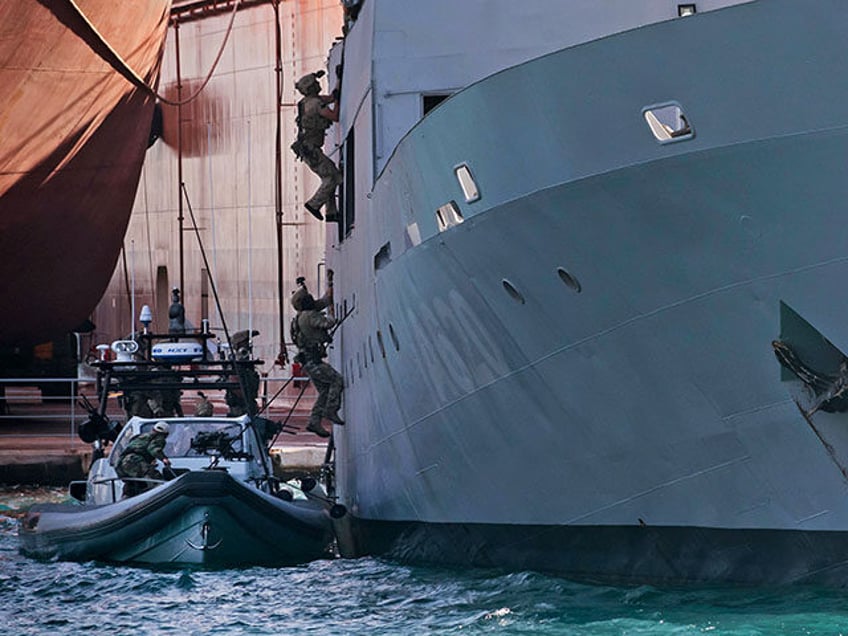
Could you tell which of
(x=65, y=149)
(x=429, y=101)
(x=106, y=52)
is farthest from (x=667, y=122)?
(x=106, y=52)

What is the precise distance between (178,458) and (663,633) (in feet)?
27.7

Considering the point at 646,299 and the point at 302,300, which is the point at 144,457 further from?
the point at 646,299

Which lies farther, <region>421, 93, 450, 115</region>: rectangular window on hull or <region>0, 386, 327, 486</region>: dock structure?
<region>0, 386, 327, 486</region>: dock structure

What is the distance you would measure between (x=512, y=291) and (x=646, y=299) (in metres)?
1.20

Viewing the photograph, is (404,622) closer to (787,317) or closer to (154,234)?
(787,317)

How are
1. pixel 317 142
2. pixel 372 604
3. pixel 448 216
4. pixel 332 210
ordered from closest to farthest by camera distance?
pixel 448 216 < pixel 372 604 < pixel 317 142 < pixel 332 210

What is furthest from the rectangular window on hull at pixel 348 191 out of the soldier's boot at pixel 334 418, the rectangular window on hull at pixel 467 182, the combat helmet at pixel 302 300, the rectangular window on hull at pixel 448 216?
the rectangular window on hull at pixel 467 182

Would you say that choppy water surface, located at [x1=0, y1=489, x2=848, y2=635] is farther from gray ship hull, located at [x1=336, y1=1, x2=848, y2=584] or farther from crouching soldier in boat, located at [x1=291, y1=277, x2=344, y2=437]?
crouching soldier in boat, located at [x1=291, y1=277, x2=344, y2=437]

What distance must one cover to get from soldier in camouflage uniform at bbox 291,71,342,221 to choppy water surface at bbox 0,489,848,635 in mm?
4296

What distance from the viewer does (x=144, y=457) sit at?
55.3 ft

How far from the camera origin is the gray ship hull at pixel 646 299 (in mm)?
9320

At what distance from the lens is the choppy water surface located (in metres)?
10.2

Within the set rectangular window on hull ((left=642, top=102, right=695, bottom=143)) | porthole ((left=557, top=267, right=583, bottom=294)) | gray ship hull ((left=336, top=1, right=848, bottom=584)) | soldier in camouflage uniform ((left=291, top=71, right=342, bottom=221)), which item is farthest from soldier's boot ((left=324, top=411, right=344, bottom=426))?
rectangular window on hull ((left=642, top=102, right=695, bottom=143))

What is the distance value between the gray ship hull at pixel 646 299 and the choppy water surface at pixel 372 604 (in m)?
0.21
